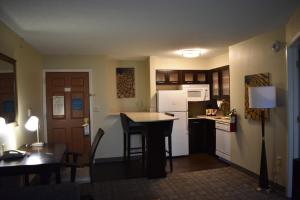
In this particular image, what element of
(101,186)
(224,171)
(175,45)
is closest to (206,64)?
(175,45)

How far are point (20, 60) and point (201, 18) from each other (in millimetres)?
2713

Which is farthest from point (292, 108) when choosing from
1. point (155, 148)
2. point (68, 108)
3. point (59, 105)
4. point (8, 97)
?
point (59, 105)

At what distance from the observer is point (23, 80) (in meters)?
3.53

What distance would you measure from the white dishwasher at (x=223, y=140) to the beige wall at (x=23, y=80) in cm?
363

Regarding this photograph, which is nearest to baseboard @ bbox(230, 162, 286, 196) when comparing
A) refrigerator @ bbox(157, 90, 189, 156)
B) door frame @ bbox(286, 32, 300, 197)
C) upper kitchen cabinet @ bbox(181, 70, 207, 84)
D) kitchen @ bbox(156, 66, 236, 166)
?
door frame @ bbox(286, 32, 300, 197)

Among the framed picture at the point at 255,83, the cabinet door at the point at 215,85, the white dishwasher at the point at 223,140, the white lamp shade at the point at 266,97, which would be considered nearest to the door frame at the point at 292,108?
the white lamp shade at the point at 266,97

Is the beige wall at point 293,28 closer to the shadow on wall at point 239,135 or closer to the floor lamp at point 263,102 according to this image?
the floor lamp at point 263,102

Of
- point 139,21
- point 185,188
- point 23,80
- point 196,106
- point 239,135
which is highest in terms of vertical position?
point 139,21

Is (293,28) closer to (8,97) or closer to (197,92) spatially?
(197,92)

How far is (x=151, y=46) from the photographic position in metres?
4.28

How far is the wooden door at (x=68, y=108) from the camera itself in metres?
4.91

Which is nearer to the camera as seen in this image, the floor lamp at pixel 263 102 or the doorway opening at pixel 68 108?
the floor lamp at pixel 263 102

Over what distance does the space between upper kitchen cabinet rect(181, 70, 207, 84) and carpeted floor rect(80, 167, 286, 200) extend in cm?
235

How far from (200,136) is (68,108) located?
3134 millimetres
